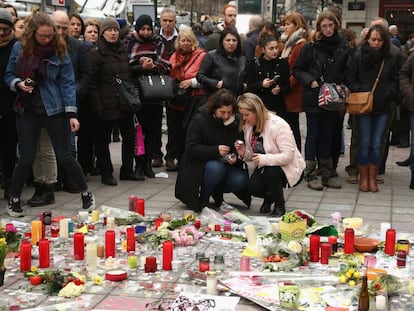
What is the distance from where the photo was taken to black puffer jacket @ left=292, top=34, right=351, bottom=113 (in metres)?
7.90

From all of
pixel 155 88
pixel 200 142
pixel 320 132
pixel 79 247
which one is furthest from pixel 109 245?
pixel 320 132

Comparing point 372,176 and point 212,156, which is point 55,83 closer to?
point 212,156

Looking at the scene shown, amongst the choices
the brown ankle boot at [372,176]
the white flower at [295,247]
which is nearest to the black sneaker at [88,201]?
the white flower at [295,247]

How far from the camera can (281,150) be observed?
6.57 m

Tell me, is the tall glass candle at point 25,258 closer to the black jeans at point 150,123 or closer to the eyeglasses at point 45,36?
the eyeglasses at point 45,36

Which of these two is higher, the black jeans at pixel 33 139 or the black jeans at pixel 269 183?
the black jeans at pixel 33 139

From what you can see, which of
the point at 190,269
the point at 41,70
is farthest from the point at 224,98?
the point at 190,269

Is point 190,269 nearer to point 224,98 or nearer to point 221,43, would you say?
point 224,98

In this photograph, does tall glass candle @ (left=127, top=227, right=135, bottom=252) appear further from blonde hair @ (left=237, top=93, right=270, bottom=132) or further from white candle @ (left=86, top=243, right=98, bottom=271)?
blonde hair @ (left=237, top=93, right=270, bottom=132)

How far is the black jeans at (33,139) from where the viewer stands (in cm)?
660

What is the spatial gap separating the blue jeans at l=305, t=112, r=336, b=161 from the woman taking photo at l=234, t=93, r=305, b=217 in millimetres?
1405

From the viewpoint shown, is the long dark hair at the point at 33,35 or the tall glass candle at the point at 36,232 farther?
the long dark hair at the point at 33,35

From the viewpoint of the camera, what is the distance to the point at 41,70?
6.55m

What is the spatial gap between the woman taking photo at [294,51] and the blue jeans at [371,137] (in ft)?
2.63
